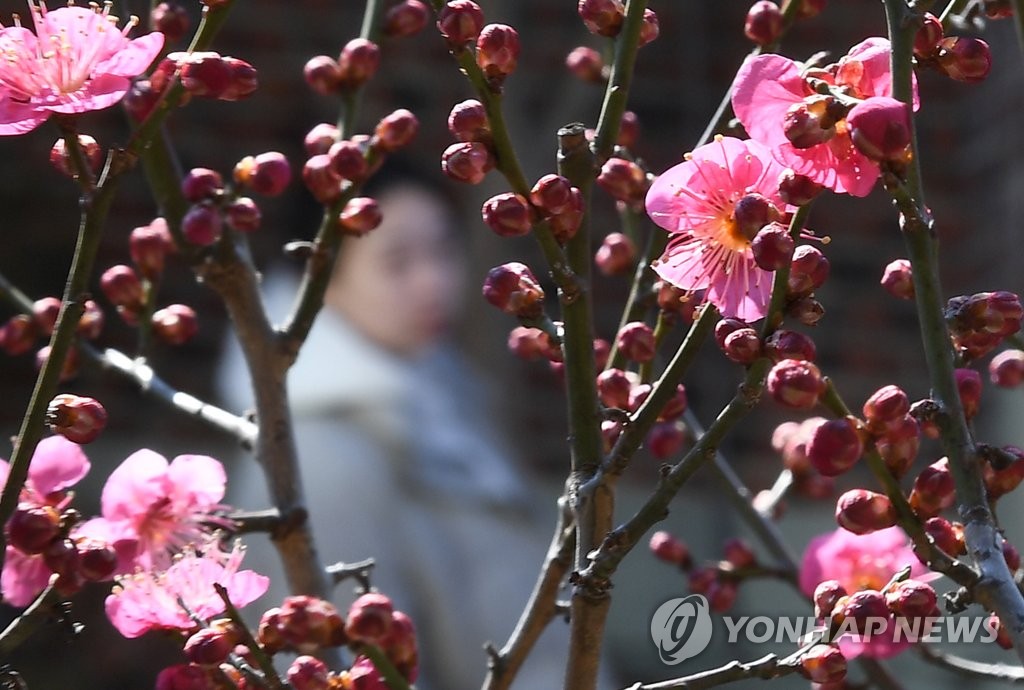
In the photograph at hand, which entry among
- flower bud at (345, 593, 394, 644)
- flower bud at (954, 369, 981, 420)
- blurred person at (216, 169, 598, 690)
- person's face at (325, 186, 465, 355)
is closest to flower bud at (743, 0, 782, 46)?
flower bud at (954, 369, 981, 420)

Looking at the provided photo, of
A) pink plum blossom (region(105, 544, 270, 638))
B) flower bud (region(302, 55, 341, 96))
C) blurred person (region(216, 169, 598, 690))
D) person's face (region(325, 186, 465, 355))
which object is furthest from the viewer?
person's face (region(325, 186, 465, 355))

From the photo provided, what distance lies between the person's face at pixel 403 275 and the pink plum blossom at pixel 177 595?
1.38 meters

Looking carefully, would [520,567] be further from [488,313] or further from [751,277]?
[751,277]

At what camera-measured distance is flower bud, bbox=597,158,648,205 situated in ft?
1.91

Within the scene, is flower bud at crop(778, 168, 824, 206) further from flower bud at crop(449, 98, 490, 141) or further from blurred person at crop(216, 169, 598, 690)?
blurred person at crop(216, 169, 598, 690)

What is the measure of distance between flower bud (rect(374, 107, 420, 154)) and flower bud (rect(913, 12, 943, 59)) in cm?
27

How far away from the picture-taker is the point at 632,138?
0.68 m

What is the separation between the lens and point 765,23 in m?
0.65

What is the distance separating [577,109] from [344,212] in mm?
1451

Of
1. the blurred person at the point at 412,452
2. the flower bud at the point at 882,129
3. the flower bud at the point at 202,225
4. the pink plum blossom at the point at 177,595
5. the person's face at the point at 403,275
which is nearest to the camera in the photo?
the flower bud at the point at 882,129

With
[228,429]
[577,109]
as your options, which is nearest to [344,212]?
[228,429]

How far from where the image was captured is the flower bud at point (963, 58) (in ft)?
1.59

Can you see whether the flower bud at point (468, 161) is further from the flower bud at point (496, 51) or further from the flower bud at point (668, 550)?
the flower bud at point (668, 550)

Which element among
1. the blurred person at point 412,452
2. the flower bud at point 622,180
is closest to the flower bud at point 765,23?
the flower bud at point 622,180
